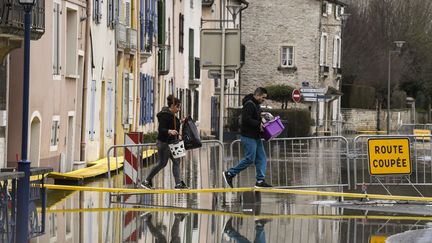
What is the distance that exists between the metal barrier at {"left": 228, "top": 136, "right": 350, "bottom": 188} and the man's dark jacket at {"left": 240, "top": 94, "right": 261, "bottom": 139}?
60.0 inches

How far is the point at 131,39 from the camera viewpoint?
38469mm

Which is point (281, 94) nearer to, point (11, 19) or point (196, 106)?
point (196, 106)

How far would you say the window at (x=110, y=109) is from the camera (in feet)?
113

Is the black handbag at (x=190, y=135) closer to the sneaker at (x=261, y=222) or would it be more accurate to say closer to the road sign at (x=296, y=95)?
the sneaker at (x=261, y=222)

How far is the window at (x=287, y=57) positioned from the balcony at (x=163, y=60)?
2993 centimetres

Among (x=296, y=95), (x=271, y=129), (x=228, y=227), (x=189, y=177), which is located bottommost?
(x=228, y=227)

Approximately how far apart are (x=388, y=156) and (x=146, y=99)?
22.7 meters

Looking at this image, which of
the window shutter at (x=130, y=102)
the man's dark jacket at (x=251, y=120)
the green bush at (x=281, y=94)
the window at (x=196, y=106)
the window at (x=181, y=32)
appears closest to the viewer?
the man's dark jacket at (x=251, y=120)

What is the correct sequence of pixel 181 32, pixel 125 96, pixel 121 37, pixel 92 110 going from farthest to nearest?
pixel 181 32 < pixel 125 96 < pixel 121 37 < pixel 92 110

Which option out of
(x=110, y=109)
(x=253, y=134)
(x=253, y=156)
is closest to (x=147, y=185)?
(x=253, y=156)

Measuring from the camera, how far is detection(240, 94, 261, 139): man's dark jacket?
20188mm

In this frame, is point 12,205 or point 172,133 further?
point 172,133

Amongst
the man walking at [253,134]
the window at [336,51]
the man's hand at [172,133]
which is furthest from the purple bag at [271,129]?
the window at [336,51]

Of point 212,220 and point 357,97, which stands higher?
point 357,97
